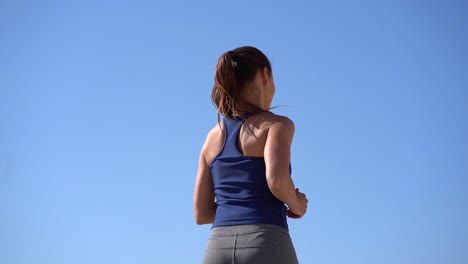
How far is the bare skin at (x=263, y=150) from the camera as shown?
3.95 m

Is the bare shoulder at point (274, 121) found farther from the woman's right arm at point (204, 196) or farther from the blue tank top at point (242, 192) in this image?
the woman's right arm at point (204, 196)

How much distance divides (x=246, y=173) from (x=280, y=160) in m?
0.25

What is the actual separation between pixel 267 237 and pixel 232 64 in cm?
106

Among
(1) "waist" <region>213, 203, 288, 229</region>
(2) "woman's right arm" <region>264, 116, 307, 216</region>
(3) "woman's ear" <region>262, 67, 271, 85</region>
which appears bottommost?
(1) "waist" <region>213, 203, 288, 229</region>

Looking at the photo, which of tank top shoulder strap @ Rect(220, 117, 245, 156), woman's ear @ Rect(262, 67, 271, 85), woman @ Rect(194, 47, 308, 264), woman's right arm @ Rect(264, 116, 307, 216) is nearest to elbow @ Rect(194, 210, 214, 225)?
woman @ Rect(194, 47, 308, 264)

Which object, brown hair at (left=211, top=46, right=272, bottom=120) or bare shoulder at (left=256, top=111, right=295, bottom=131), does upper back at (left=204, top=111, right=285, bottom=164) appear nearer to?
bare shoulder at (left=256, top=111, right=295, bottom=131)

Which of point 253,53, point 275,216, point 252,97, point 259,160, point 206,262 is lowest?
point 206,262

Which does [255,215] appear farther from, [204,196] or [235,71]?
[235,71]

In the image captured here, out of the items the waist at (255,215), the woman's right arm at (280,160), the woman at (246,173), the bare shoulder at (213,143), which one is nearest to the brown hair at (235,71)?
the woman at (246,173)

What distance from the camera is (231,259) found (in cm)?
397

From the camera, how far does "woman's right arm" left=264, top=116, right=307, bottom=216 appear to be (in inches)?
154

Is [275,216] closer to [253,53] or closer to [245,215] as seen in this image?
[245,215]

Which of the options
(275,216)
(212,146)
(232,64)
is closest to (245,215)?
(275,216)

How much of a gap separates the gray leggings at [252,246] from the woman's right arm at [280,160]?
0.67 feet
